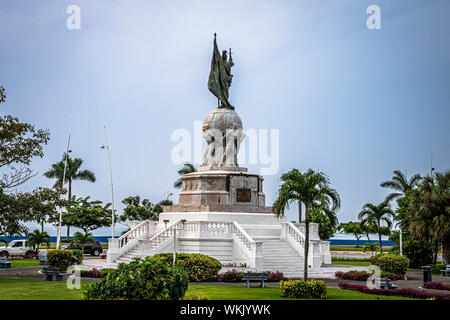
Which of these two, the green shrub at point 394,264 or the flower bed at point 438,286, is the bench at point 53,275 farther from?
the green shrub at point 394,264

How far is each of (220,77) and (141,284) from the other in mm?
26464

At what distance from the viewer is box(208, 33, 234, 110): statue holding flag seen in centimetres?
3681

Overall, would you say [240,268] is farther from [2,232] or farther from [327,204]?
[2,232]

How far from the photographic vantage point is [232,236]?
2786 centimetres

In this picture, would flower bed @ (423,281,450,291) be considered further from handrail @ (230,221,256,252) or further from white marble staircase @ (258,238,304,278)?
handrail @ (230,221,256,252)

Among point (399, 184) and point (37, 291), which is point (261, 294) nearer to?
point (37, 291)

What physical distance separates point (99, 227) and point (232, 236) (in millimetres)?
31108

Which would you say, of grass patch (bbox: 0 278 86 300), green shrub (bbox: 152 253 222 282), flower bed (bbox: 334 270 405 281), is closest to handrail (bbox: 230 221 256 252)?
green shrub (bbox: 152 253 222 282)

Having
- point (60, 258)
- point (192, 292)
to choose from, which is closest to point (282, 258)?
point (192, 292)

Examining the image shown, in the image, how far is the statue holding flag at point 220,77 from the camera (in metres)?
36.8

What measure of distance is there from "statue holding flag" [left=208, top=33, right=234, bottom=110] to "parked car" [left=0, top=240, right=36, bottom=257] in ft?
69.6

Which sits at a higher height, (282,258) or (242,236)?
(242,236)

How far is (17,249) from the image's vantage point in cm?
4478
